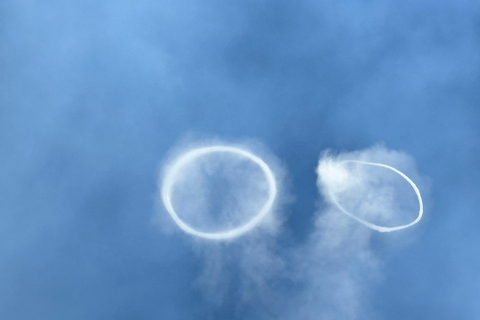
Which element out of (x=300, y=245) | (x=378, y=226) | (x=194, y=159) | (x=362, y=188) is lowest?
(x=300, y=245)

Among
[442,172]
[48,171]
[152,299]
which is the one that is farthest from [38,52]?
[442,172]

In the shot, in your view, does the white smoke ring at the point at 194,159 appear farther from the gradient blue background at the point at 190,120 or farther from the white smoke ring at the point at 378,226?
the white smoke ring at the point at 378,226

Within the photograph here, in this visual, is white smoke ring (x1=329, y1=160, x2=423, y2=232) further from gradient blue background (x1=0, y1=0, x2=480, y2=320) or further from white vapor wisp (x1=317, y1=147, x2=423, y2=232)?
gradient blue background (x1=0, y1=0, x2=480, y2=320)

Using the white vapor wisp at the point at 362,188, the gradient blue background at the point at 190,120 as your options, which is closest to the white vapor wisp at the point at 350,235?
the white vapor wisp at the point at 362,188

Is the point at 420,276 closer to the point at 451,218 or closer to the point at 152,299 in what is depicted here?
the point at 451,218

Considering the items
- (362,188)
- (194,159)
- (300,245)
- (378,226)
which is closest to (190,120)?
(194,159)

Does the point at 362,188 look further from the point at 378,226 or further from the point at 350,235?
the point at 350,235
